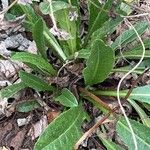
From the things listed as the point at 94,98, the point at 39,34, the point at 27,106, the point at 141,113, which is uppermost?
the point at 39,34

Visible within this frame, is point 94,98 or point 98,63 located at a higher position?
point 98,63

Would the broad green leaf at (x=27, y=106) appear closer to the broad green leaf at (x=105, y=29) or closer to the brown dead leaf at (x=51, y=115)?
the brown dead leaf at (x=51, y=115)

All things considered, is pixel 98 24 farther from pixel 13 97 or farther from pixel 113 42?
pixel 13 97

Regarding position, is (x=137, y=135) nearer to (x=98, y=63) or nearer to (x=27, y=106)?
(x=98, y=63)

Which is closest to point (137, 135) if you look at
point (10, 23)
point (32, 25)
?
point (32, 25)

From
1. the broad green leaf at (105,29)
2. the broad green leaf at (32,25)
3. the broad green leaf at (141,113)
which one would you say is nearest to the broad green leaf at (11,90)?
the broad green leaf at (32,25)

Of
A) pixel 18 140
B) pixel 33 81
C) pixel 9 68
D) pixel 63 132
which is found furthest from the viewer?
pixel 9 68
